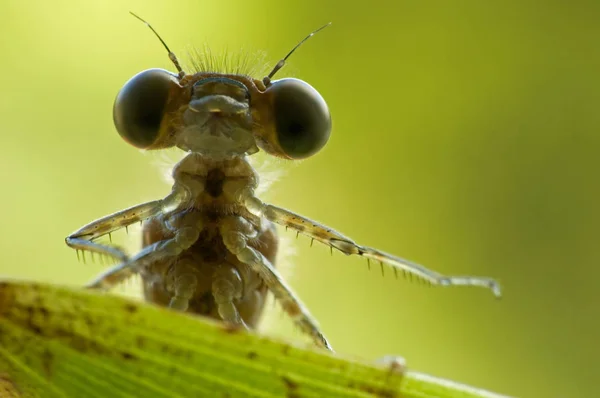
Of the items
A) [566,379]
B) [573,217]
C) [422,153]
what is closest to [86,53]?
[422,153]

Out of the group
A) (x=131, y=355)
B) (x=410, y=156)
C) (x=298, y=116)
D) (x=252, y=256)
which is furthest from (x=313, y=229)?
(x=410, y=156)

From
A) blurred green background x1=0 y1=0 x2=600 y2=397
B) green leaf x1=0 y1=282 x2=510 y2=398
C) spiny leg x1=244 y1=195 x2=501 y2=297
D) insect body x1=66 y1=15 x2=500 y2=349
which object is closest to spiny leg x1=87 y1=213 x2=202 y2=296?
insect body x1=66 y1=15 x2=500 y2=349

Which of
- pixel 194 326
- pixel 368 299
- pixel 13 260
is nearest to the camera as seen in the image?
pixel 194 326

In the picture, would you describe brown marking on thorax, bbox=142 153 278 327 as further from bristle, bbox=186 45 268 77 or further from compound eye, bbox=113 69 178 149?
bristle, bbox=186 45 268 77

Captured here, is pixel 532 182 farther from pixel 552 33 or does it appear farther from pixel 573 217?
pixel 552 33

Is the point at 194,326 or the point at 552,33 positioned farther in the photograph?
the point at 552,33

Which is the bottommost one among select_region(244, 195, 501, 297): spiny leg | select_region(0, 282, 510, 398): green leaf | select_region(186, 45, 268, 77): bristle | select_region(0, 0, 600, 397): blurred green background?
select_region(0, 282, 510, 398): green leaf

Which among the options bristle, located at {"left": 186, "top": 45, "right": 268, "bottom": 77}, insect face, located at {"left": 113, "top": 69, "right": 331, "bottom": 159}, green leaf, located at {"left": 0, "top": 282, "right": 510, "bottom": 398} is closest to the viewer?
green leaf, located at {"left": 0, "top": 282, "right": 510, "bottom": 398}
